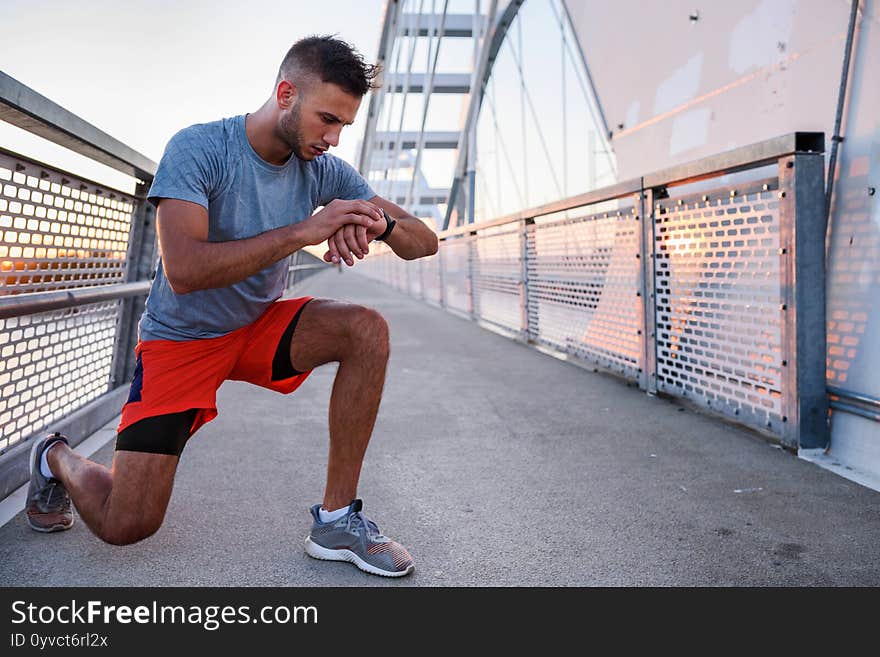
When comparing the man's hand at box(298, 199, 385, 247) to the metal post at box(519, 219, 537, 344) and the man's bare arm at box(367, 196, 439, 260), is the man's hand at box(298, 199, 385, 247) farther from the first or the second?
the metal post at box(519, 219, 537, 344)

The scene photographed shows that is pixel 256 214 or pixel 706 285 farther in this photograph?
pixel 706 285

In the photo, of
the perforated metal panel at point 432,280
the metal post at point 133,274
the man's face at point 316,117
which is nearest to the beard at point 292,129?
the man's face at point 316,117

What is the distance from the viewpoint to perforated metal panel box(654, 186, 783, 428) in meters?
2.77

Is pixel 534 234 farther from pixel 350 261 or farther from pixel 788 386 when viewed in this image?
pixel 350 261

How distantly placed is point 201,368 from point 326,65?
893mm

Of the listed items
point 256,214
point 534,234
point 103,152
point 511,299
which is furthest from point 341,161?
point 511,299

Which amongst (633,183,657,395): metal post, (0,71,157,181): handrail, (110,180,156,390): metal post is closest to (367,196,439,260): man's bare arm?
(0,71,157,181): handrail

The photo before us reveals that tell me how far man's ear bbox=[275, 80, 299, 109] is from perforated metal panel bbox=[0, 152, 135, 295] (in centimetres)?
93

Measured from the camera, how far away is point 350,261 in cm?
171

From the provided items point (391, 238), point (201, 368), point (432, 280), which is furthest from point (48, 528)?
point (432, 280)

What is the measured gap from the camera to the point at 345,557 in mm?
1655

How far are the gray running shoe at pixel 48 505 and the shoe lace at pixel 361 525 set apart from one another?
2.70 feet

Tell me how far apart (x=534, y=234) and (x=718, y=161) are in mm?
3154

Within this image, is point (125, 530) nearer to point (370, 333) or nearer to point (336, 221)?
point (370, 333)
